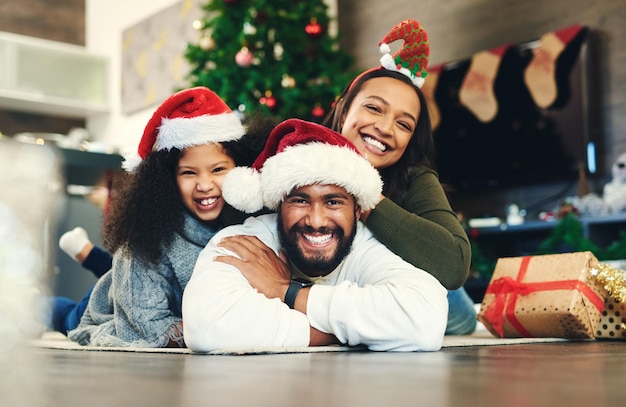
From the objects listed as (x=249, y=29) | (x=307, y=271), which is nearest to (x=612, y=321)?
(x=307, y=271)

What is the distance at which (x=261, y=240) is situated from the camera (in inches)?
66.3

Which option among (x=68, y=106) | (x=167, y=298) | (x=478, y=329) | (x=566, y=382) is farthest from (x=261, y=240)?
(x=68, y=106)

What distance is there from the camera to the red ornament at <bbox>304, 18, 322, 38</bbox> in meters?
4.09

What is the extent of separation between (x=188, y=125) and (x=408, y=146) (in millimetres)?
607

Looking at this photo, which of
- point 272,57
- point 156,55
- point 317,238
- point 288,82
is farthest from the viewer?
point 156,55

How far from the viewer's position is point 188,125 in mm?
1901

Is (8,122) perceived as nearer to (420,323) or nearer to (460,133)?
(460,133)

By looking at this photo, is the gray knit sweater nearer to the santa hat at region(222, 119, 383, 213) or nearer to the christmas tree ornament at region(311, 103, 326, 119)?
the santa hat at region(222, 119, 383, 213)

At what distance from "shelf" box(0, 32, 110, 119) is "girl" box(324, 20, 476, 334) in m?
4.86

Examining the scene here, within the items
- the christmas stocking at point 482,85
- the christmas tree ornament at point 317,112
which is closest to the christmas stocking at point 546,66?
the christmas stocking at point 482,85

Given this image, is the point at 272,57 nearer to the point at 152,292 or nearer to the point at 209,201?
the point at 209,201

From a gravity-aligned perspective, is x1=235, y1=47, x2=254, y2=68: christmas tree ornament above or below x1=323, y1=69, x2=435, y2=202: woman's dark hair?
above

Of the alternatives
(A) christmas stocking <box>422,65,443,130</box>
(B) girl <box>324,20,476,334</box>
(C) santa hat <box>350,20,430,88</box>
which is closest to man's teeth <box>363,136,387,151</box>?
(B) girl <box>324,20,476,334</box>

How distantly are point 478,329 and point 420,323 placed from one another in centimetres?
138
